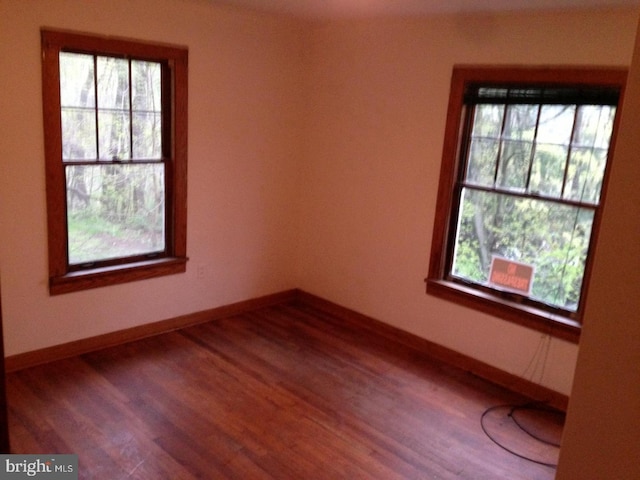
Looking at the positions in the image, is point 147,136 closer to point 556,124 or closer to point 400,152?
point 400,152

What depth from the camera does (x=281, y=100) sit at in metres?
4.46

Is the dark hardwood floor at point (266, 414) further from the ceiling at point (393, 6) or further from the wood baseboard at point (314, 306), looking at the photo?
the ceiling at point (393, 6)

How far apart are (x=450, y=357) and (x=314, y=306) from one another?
4.47 feet

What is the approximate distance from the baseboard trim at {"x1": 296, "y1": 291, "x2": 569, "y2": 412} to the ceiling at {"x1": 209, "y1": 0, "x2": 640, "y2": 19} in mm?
2223

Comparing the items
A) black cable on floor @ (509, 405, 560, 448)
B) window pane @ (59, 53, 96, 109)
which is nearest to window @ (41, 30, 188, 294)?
window pane @ (59, 53, 96, 109)

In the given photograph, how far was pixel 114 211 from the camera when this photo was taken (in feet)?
12.3

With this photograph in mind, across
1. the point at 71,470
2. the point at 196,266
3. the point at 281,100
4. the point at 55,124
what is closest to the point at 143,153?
the point at 55,124

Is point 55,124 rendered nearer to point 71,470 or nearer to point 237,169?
point 237,169

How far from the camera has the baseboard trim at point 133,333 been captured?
343 centimetres

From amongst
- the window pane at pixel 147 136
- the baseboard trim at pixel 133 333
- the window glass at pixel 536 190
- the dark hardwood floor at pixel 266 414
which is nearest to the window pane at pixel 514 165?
the window glass at pixel 536 190

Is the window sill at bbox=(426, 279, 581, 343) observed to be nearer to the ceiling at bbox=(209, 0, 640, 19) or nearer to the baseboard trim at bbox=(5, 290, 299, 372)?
the baseboard trim at bbox=(5, 290, 299, 372)

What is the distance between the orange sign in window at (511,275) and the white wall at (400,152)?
0.84ft

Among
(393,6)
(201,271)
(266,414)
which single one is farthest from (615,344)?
(201,271)

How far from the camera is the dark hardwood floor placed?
A: 2701 millimetres
